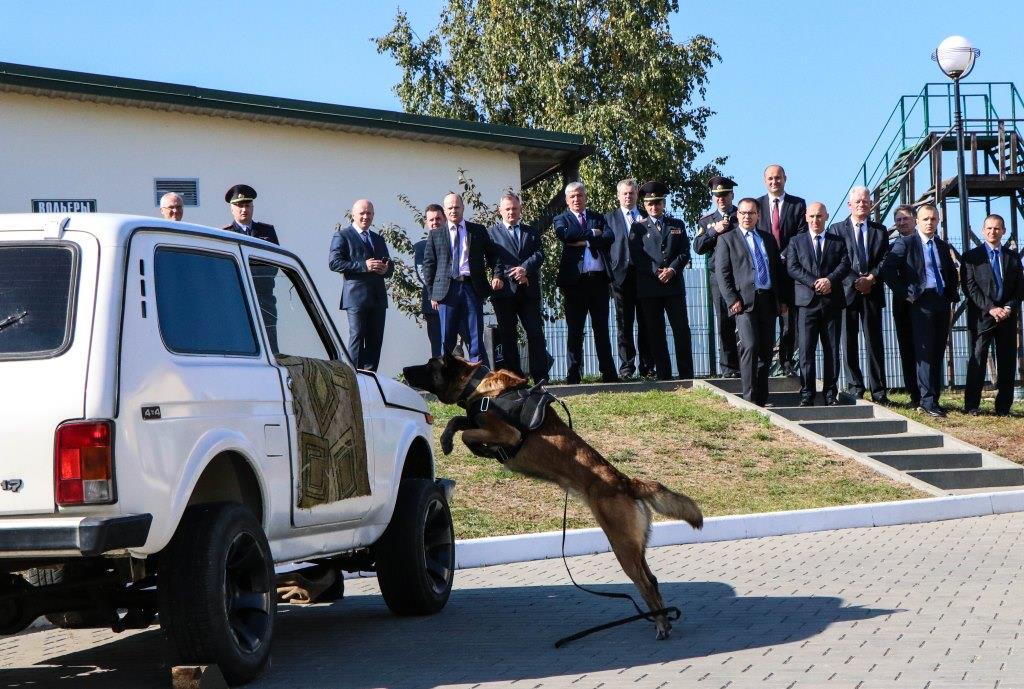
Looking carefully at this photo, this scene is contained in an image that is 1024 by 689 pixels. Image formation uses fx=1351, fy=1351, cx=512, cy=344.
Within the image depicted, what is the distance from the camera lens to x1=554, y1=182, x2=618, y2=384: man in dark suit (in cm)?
1720

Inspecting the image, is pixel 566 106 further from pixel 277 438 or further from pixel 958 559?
pixel 277 438

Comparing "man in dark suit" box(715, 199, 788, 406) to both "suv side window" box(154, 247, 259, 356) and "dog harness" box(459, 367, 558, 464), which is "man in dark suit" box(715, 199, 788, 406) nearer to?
"dog harness" box(459, 367, 558, 464)

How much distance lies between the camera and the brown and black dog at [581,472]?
761 cm

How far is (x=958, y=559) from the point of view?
34.2 feet

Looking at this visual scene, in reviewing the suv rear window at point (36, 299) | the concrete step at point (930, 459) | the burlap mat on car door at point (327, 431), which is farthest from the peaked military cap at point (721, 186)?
the suv rear window at point (36, 299)

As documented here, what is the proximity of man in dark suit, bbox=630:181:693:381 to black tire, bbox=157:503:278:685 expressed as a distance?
37.9 ft

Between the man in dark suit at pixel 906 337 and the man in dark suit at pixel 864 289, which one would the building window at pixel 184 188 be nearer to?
the man in dark suit at pixel 864 289

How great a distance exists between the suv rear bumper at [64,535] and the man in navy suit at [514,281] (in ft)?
36.8

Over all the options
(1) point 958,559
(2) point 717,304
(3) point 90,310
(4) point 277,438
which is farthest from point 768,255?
(3) point 90,310

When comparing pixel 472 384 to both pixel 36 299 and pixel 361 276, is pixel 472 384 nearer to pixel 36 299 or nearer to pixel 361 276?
pixel 36 299

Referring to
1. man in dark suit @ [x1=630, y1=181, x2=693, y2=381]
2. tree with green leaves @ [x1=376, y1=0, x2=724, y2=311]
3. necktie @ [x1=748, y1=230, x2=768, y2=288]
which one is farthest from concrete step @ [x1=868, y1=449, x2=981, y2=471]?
tree with green leaves @ [x1=376, y1=0, x2=724, y2=311]

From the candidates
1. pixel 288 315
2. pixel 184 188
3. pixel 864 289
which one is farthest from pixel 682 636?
pixel 184 188

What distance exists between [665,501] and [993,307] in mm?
12043

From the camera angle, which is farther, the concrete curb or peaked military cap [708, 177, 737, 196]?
peaked military cap [708, 177, 737, 196]
